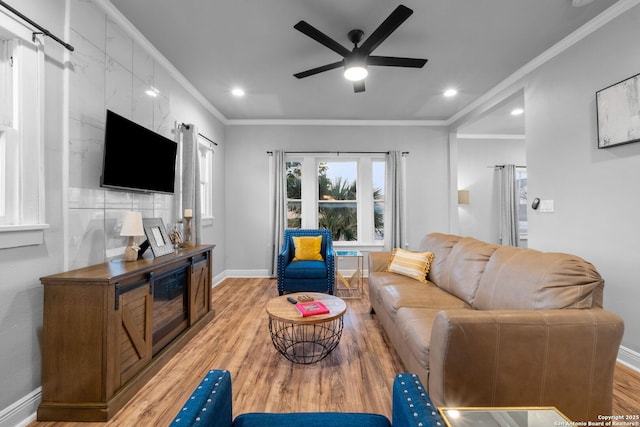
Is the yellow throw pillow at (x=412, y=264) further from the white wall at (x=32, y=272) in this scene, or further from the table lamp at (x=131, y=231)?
the white wall at (x=32, y=272)

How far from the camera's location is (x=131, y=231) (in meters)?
2.10

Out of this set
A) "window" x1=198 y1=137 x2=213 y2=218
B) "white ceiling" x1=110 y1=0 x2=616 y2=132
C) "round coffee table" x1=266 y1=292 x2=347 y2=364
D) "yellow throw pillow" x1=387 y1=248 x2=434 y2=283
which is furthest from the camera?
"window" x1=198 y1=137 x2=213 y2=218

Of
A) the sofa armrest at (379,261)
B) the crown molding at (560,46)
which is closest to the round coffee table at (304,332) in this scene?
the sofa armrest at (379,261)

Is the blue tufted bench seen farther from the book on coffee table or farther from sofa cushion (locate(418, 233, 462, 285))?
sofa cushion (locate(418, 233, 462, 285))

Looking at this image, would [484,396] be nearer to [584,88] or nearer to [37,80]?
[584,88]

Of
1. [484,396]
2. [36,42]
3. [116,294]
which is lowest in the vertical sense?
[484,396]

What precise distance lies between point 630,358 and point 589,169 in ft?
4.99

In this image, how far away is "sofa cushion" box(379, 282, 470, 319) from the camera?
2.13 meters

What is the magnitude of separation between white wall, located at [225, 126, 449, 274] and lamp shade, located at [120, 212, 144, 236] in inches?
108

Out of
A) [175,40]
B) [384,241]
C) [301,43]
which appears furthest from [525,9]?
[384,241]

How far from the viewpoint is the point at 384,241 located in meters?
4.79

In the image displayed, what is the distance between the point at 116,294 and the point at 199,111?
2.96 metres

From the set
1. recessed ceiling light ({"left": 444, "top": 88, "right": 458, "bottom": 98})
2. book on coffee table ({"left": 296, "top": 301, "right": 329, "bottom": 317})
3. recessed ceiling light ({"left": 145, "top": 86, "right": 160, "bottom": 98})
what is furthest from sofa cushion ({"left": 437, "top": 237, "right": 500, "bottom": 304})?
recessed ceiling light ({"left": 145, "top": 86, "right": 160, "bottom": 98})

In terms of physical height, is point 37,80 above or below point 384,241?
above
